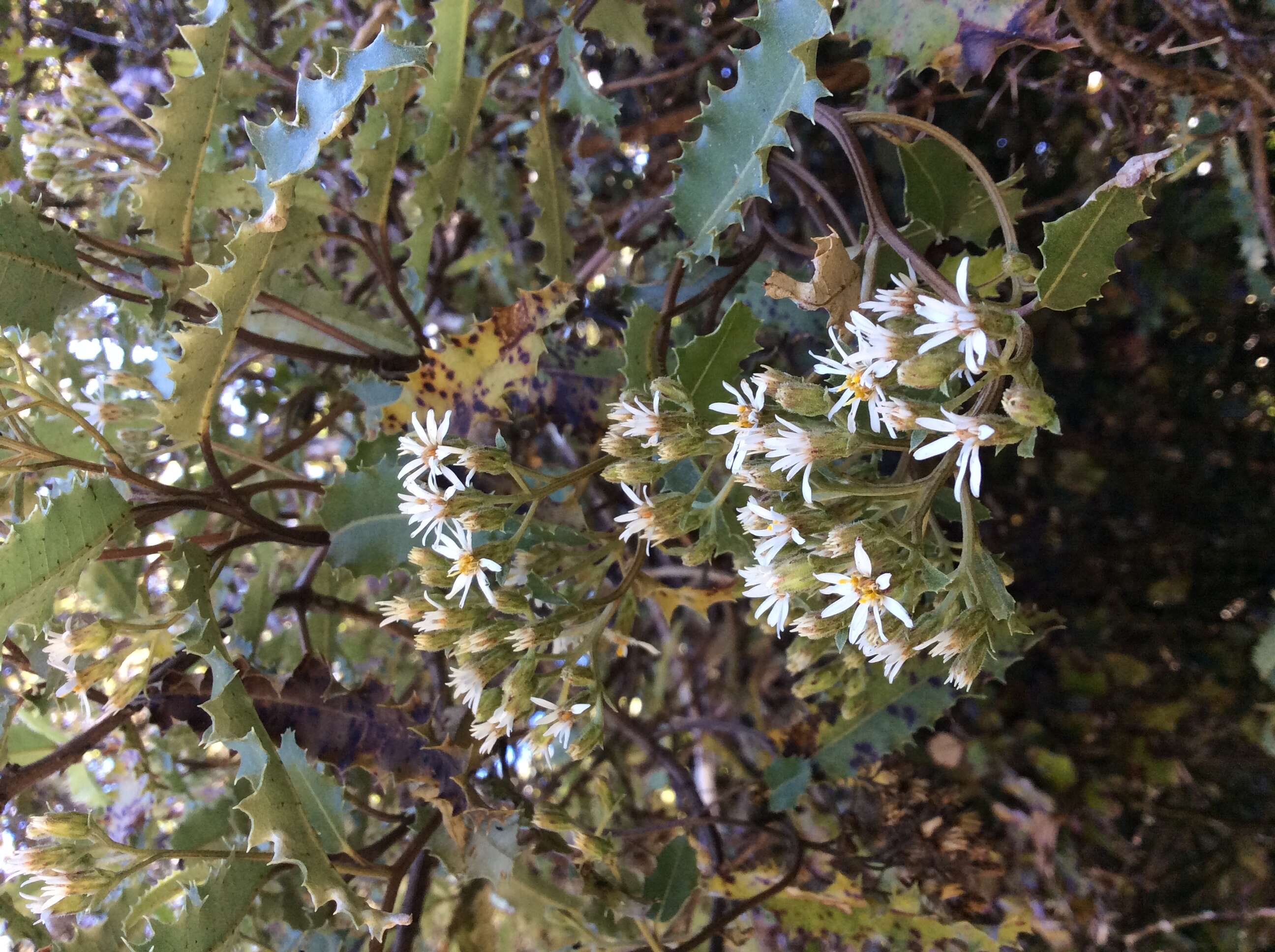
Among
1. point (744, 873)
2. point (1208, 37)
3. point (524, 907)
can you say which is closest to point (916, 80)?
point (1208, 37)

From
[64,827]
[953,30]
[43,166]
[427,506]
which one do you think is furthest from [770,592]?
[43,166]

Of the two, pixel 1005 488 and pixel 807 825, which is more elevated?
pixel 1005 488

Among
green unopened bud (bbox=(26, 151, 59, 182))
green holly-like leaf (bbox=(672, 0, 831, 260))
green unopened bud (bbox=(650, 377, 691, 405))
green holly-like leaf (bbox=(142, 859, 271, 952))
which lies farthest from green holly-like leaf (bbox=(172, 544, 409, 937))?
green unopened bud (bbox=(26, 151, 59, 182))

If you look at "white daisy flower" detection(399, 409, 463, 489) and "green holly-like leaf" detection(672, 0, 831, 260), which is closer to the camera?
"green holly-like leaf" detection(672, 0, 831, 260)

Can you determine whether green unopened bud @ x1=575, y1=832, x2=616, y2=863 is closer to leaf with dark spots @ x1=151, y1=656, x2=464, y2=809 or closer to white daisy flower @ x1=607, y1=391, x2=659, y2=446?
leaf with dark spots @ x1=151, y1=656, x2=464, y2=809

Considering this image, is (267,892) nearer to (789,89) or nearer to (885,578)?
(885,578)

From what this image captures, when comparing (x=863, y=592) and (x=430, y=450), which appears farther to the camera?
(x=430, y=450)

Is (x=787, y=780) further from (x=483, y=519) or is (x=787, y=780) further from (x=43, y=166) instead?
(x=43, y=166)
